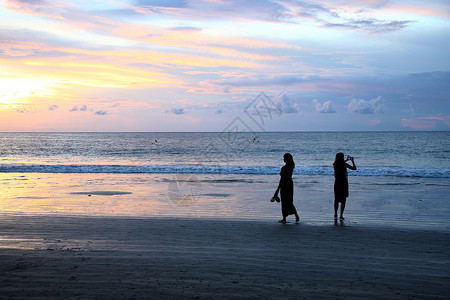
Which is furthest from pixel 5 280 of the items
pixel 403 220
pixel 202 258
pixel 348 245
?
pixel 403 220

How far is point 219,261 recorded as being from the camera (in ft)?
17.8

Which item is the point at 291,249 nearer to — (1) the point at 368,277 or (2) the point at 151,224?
(1) the point at 368,277

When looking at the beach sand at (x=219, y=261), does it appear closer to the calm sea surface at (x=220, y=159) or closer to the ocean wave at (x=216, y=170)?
the ocean wave at (x=216, y=170)

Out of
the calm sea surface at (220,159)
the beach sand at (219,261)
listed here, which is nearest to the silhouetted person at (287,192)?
the beach sand at (219,261)

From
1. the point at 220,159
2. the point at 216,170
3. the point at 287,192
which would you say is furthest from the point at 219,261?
the point at 220,159

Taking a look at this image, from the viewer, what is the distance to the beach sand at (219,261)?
4309mm

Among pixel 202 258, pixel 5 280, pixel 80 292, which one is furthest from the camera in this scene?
pixel 202 258

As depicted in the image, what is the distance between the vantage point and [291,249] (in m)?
6.14

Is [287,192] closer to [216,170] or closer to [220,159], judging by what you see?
[216,170]

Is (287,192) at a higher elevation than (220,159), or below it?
higher

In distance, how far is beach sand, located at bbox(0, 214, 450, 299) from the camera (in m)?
4.31

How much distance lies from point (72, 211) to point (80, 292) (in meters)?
6.22

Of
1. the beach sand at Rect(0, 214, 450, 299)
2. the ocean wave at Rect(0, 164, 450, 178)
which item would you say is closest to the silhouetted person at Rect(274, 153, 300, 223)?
the beach sand at Rect(0, 214, 450, 299)

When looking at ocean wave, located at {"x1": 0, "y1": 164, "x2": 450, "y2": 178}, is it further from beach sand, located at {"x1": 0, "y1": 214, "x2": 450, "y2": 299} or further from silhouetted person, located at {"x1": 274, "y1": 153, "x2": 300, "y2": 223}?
beach sand, located at {"x1": 0, "y1": 214, "x2": 450, "y2": 299}
